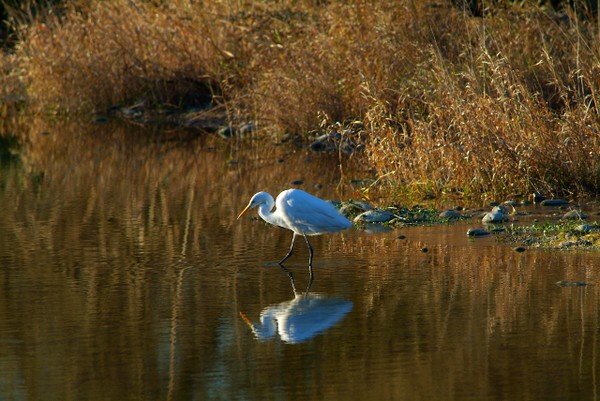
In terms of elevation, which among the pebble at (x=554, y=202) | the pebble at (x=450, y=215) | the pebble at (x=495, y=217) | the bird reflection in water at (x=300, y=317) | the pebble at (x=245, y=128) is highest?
the pebble at (x=245, y=128)

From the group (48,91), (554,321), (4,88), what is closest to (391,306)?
(554,321)

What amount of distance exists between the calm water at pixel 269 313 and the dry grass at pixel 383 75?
5.36ft

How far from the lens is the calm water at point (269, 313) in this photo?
18.9 feet

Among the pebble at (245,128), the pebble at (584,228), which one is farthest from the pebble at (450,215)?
the pebble at (245,128)

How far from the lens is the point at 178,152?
17.1 metres

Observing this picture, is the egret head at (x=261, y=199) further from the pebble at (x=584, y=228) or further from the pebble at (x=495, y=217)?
the pebble at (x=584, y=228)

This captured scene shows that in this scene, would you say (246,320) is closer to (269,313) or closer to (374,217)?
(269,313)

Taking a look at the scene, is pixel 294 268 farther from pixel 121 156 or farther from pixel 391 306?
pixel 121 156

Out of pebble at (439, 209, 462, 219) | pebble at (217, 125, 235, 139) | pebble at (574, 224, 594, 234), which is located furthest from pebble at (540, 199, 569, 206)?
pebble at (217, 125, 235, 139)

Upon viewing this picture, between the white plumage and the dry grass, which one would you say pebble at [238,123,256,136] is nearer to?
the dry grass

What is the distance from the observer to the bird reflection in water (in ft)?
22.1

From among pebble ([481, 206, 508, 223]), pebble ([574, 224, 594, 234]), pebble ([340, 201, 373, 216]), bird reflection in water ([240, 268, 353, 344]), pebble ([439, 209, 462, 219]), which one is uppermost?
pebble ([340, 201, 373, 216])

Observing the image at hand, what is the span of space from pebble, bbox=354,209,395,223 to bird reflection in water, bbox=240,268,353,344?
2.70 metres

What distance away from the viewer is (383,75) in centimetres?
1533
